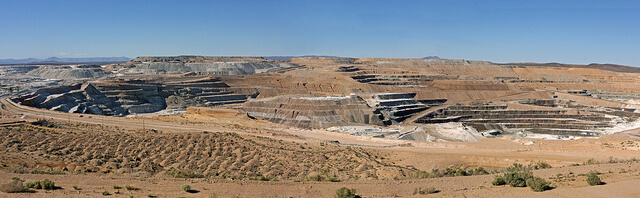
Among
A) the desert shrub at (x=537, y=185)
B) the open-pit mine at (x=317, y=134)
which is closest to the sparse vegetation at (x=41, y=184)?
the open-pit mine at (x=317, y=134)

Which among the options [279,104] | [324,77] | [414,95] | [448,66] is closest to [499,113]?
[414,95]

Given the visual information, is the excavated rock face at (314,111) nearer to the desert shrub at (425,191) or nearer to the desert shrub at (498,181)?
the desert shrub at (498,181)

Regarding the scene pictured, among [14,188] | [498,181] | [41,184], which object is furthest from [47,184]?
[498,181]

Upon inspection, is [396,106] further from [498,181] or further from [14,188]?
[14,188]

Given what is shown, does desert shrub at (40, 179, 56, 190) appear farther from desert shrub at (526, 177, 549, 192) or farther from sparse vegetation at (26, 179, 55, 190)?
desert shrub at (526, 177, 549, 192)

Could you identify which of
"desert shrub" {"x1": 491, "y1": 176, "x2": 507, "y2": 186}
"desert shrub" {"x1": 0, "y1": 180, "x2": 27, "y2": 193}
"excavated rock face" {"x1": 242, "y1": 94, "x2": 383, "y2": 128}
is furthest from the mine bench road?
"desert shrub" {"x1": 491, "y1": 176, "x2": 507, "y2": 186}
